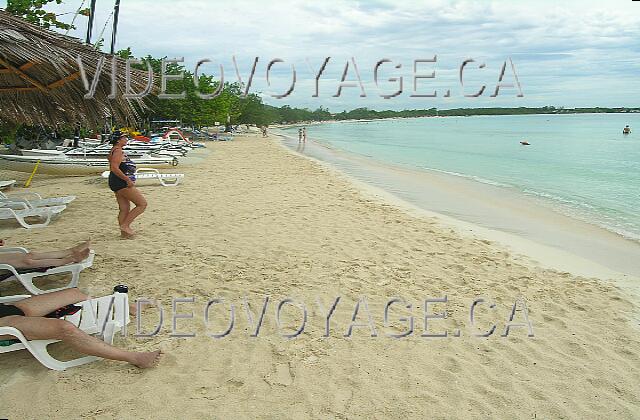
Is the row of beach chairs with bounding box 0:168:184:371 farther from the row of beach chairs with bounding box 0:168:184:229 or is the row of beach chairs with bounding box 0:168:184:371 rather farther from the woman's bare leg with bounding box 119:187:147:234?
the row of beach chairs with bounding box 0:168:184:229

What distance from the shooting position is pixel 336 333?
3.96 metres

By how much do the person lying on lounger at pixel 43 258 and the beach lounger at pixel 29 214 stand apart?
2659 millimetres

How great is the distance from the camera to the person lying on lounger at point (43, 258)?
426cm

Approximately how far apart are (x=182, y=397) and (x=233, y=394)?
1.02ft

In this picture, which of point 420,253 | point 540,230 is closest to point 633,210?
point 540,230

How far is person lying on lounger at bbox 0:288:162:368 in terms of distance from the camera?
3059mm

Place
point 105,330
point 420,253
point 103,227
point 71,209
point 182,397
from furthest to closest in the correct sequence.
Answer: point 71,209, point 103,227, point 420,253, point 105,330, point 182,397

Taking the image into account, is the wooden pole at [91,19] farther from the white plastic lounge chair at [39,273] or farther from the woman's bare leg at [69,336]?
the woman's bare leg at [69,336]

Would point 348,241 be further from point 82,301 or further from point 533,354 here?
point 82,301

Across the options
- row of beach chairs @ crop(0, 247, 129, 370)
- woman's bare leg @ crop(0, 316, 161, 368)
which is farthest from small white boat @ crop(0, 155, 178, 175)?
woman's bare leg @ crop(0, 316, 161, 368)

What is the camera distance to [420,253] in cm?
637

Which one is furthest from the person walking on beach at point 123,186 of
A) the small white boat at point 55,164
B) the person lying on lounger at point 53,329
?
the small white boat at point 55,164

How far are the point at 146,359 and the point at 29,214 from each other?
15.9ft

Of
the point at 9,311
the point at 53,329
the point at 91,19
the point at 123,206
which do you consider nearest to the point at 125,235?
the point at 123,206
